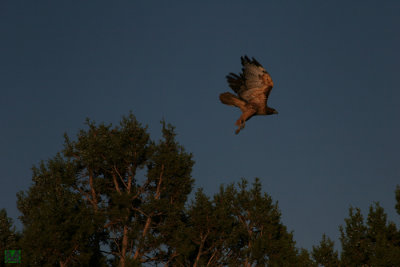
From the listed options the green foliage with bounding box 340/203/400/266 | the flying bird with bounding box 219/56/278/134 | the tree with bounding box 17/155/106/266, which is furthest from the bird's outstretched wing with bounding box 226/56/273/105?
the green foliage with bounding box 340/203/400/266

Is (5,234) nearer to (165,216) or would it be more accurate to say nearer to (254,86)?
(165,216)

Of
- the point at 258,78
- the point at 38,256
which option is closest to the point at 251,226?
the point at 38,256

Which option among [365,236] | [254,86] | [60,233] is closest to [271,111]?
[254,86]

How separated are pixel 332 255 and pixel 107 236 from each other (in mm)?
18408

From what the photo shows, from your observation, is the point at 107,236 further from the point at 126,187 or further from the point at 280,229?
the point at 280,229

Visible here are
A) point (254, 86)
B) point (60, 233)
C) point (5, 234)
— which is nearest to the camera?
point (254, 86)

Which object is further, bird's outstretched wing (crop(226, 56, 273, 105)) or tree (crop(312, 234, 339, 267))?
tree (crop(312, 234, 339, 267))

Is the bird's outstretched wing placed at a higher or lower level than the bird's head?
higher

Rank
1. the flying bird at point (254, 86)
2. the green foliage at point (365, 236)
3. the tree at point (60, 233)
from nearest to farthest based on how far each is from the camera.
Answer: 1. the flying bird at point (254, 86)
2. the tree at point (60, 233)
3. the green foliage at point (365, 236)

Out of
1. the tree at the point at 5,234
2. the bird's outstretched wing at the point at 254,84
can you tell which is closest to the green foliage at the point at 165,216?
the tree at the point at 5,234

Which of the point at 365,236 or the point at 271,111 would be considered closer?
the point at 271,111

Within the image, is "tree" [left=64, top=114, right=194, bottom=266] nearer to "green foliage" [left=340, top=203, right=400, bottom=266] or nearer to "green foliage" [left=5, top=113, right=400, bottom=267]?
"green foliage" [left=5, top=113, right=400, bottom=267]

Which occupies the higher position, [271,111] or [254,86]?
[254,86]

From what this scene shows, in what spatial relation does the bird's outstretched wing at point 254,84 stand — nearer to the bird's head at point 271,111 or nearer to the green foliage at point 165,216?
the bird's head at point 271,111
